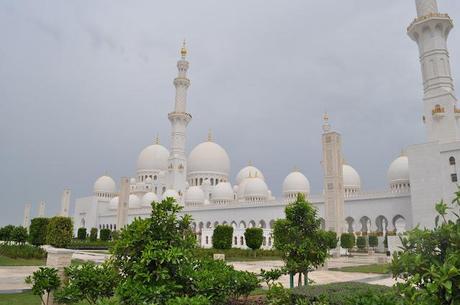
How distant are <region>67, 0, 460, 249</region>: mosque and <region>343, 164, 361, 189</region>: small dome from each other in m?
0.12

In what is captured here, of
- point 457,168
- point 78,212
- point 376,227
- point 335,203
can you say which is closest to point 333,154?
point 335,203

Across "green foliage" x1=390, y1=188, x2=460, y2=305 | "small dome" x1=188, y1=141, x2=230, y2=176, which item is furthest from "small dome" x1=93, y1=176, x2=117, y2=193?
"green foliage" x1=390, y1=188, x2=460, y2=305

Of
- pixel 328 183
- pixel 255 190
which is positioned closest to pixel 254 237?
pixel 328 183

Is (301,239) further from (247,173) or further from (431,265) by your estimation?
(247,173)

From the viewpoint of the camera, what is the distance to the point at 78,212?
61188 mm

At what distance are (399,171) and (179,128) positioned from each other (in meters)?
26.4

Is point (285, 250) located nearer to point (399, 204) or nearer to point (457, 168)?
point (457, 168)

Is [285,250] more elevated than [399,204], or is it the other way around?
[399,204]

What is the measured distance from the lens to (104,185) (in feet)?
202

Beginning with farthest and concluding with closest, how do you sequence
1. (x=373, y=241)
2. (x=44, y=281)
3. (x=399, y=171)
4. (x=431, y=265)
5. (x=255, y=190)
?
1. (x=255, y=190)
2. (x=399, y=171)
3. (x=373, y=241)
4. (x=44, y=281)
5. (x=431, y=265)

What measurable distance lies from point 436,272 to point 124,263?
412 cm

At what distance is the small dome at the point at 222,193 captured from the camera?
4819 centimetres

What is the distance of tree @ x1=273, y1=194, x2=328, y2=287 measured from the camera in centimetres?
909

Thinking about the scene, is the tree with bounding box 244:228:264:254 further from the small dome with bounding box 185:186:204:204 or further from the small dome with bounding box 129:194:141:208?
the small dome with bounding box 129:194:141:208
